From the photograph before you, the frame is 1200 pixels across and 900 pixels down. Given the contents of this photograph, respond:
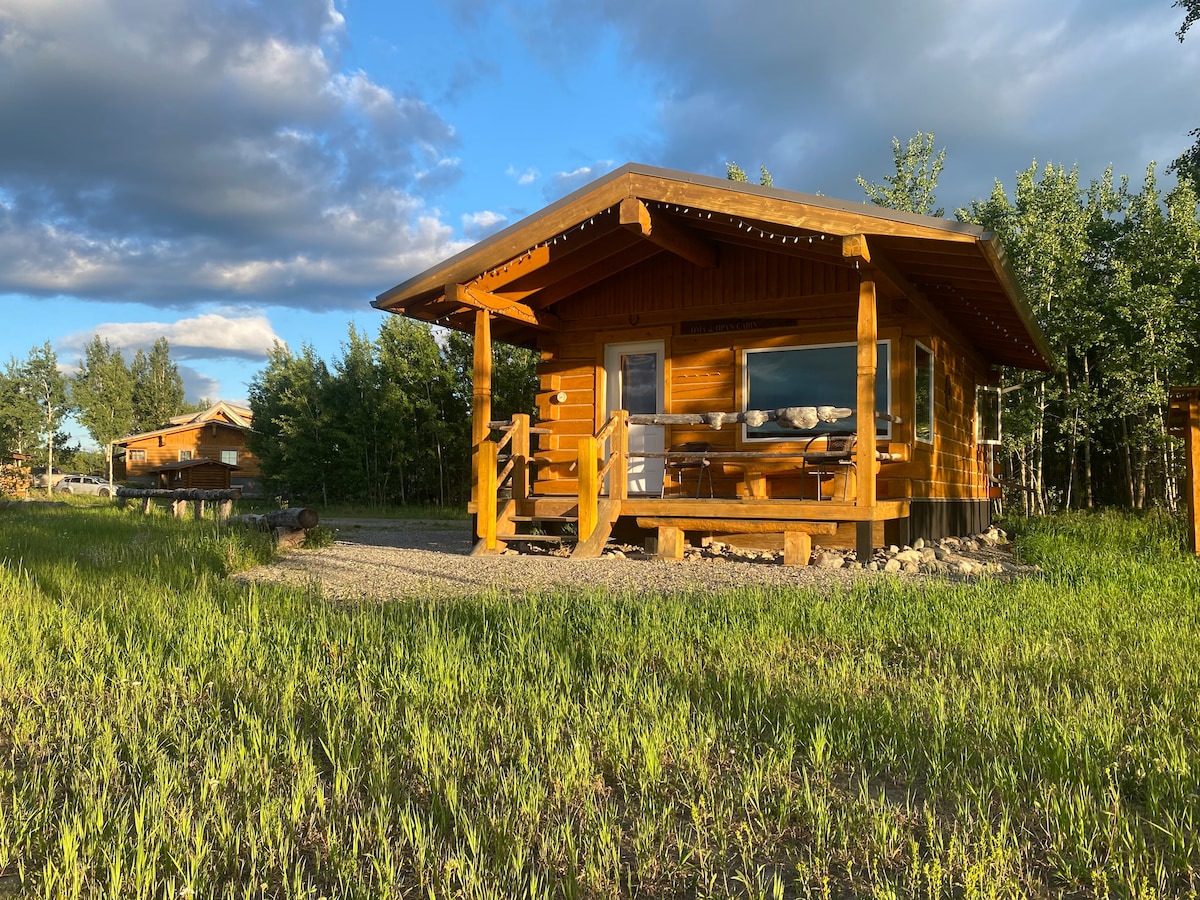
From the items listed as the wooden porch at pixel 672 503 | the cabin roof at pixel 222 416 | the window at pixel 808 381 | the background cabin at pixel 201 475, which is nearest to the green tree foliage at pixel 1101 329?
Answer: the window at pixel 808 381

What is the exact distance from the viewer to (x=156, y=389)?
65.1 meters

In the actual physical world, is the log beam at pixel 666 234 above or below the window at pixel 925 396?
above

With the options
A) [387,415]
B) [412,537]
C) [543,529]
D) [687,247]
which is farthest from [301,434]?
[687,247]

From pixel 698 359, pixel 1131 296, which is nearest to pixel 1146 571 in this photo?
pixel 698 359

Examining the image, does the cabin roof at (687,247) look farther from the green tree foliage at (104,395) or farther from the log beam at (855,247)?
the green tree foliage at (104,395)

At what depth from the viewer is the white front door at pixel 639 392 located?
1173 centimetres

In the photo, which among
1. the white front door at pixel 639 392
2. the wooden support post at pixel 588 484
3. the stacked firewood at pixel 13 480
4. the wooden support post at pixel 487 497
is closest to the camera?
the wooden support post at pixel 588 484

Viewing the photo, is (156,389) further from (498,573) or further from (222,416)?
(498,573)

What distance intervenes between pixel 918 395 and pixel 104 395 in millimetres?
65347

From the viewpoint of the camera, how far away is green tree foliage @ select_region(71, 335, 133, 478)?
55.9 m

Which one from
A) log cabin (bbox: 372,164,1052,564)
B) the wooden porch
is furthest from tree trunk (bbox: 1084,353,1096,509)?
the wooden porch

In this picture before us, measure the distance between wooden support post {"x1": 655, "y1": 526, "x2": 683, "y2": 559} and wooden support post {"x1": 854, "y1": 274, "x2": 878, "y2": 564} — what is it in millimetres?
1889

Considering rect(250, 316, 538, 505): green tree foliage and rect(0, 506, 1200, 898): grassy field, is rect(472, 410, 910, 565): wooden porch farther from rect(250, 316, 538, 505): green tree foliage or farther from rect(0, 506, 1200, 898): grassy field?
rect(250, 316, 538, 505): green tree foliage

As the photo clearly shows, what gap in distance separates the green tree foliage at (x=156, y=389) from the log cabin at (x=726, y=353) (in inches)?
2277
